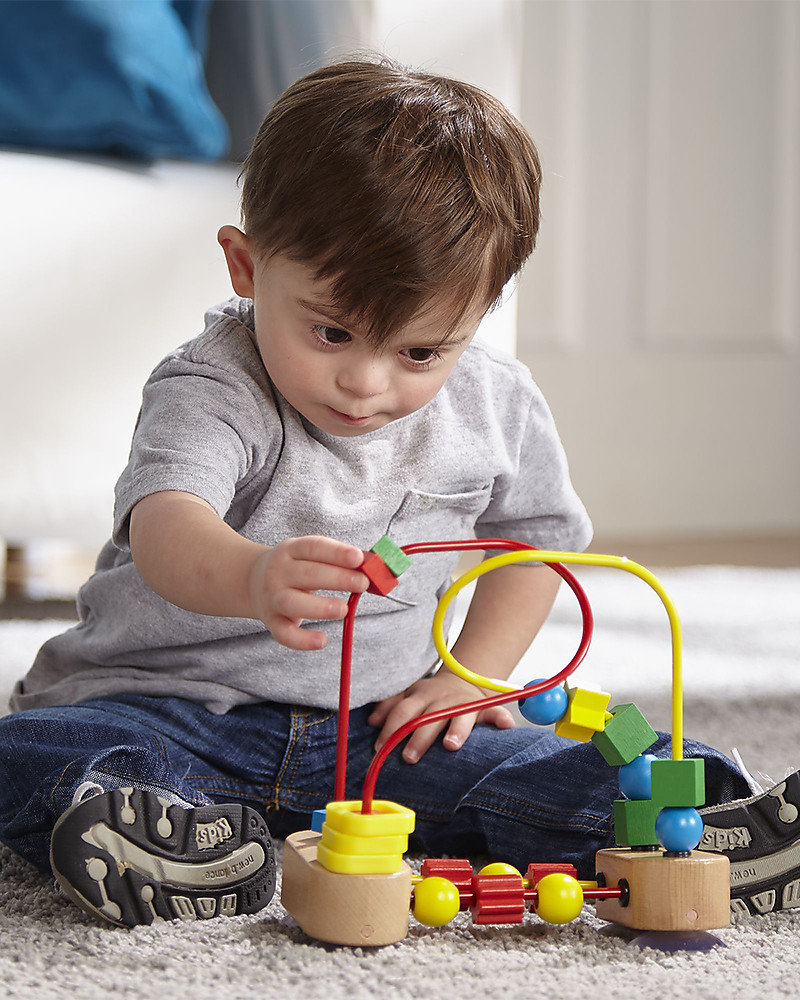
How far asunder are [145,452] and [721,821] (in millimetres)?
336

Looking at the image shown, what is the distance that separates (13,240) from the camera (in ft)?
3.83

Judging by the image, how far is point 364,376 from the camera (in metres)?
0.62

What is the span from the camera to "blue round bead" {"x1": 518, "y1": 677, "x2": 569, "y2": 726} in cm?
56

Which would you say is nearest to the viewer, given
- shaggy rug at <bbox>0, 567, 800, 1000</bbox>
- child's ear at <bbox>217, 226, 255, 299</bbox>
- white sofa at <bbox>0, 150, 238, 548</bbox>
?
shaggy rug at <bbox>0, 567, 800, 1000</bbox>

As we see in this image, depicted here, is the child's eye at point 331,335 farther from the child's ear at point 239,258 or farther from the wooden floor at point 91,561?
the wooden floor at point 91,561

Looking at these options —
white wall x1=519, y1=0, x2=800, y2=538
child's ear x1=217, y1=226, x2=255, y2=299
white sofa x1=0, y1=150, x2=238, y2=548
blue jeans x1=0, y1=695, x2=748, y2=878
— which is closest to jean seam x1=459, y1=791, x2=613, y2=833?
blue jeans x1=0, y1=695, x2=748, y2=878

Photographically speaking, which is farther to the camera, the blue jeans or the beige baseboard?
the beige baseboard

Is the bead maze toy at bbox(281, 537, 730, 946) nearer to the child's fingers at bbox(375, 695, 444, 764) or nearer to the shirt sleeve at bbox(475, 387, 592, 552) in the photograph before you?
the child's fingers at bbox(375, 695, 444, 764)

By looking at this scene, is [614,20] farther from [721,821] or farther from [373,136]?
[721,821]

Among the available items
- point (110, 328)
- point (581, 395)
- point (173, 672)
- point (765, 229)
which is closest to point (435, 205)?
point (173, 672)

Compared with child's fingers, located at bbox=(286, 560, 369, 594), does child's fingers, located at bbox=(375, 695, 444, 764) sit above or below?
below

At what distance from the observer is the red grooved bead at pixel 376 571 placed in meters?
0.50

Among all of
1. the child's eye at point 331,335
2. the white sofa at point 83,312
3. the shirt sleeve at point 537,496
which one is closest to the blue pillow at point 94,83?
the white sofa at point 83,312

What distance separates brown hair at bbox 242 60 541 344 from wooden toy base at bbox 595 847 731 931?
275 millimetres
